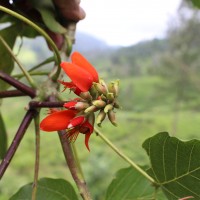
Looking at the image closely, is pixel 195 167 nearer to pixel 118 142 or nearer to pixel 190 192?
pixel 190 192

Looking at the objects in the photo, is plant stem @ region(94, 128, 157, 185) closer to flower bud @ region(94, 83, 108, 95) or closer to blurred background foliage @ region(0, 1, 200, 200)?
flower bud @ region(94, 83, 108, 95)

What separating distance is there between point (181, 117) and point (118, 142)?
5407mm

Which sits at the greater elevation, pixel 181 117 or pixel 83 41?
pixel 181 117

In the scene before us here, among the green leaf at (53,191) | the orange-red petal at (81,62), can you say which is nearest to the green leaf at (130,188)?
the green leaf at (53,191)

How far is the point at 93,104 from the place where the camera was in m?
0.50

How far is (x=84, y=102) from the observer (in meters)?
0.50

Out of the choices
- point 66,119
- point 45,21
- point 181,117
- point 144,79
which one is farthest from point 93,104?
point 144,79

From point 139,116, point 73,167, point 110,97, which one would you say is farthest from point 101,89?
point 139,116

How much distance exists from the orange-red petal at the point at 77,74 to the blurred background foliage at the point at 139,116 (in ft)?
35.9

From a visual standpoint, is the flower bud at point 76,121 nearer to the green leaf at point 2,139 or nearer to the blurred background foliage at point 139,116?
the green leaf at point 2,139

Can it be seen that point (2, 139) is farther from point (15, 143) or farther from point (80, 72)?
point (80, 72)

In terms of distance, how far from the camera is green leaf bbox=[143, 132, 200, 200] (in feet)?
1.94

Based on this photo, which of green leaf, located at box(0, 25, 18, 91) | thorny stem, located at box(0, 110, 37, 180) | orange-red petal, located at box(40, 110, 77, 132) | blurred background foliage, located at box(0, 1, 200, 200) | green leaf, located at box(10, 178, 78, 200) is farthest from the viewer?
blurred background foliage, located at box(0, 1, 200, 200)

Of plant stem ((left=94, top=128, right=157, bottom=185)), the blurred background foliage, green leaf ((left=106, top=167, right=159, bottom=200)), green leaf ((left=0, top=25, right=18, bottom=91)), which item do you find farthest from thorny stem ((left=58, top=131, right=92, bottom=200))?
the blurred background foliage
